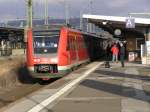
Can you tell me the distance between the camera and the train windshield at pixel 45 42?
27219 millimetres

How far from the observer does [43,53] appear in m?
27.2

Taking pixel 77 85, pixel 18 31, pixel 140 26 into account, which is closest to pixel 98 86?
pixel 77 85

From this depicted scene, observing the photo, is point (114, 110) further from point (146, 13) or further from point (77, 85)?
point (146, 13)

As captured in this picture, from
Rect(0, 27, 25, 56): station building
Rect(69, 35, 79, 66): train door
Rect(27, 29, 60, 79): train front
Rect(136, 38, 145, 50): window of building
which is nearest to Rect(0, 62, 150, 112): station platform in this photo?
Rect(27, 29, 60, 79): train front

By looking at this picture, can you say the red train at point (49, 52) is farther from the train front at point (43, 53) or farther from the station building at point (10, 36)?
the station building at point (10, 36)

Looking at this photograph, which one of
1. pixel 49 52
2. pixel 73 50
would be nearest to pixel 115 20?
pixel 73 50

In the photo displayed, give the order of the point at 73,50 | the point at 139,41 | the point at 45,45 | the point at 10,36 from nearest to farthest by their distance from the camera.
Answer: the point at 45,45
the point at 73,50
the point at 139,41
the point at 10,36

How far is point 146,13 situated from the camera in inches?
1676

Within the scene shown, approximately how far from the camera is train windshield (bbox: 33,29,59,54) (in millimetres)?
27219

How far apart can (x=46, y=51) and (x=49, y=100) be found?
11110mm

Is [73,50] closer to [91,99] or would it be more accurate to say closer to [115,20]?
[115,20]

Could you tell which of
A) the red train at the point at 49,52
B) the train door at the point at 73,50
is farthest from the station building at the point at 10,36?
the red train at the point at 49,52

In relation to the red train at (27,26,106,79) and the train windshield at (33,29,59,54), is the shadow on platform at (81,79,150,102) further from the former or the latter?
the train windshield at (33,29,59,54)

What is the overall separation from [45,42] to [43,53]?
766 mm
